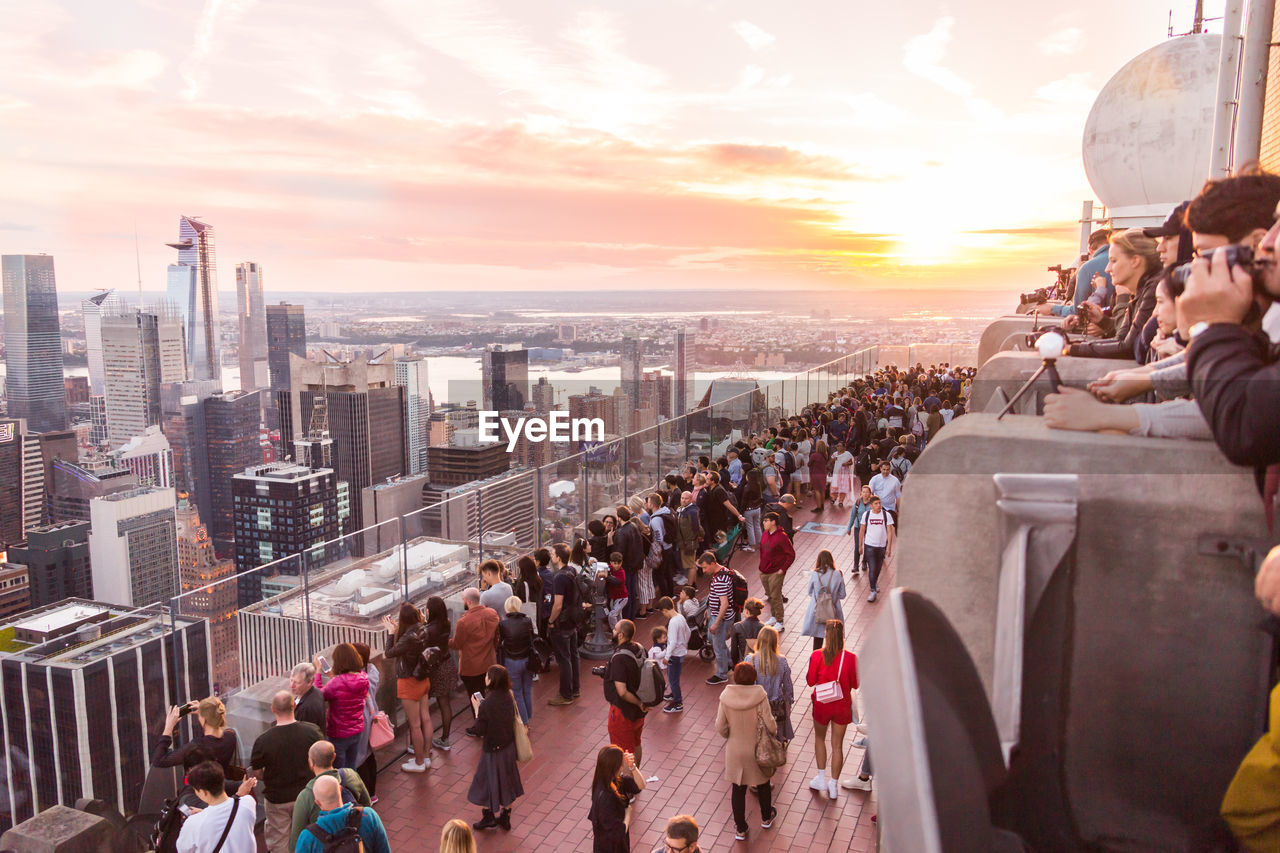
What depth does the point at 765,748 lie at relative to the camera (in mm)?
6773

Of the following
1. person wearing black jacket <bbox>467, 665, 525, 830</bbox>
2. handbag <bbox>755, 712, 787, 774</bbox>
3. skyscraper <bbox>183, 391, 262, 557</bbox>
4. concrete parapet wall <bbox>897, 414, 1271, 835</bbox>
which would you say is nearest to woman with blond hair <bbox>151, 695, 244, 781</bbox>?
person wearing black jacket <bbox>467, 665, 525, 830</bbox>

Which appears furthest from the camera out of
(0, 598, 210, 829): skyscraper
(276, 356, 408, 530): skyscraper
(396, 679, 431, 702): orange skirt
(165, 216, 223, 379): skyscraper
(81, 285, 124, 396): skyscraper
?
(165, 216, 223, 379): skyscraper

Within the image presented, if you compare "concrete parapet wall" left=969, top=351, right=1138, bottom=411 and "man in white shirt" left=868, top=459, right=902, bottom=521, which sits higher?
"concrete parapet wall" left=969, top=351, right=1138, bottom=411

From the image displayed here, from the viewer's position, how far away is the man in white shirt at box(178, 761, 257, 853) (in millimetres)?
5055

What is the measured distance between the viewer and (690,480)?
13781mm

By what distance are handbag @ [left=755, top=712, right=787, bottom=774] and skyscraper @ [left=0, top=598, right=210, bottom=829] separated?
183 inches

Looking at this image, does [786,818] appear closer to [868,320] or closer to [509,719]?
[509,719]

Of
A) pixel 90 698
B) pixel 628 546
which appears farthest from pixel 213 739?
pixel 628 546

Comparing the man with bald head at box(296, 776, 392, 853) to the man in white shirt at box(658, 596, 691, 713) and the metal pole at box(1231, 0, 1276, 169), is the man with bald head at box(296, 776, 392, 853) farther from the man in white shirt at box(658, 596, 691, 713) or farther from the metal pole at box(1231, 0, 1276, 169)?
the metal pole at box(1231, 0, 1276, 169)

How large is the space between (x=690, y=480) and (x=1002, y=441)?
11.3m

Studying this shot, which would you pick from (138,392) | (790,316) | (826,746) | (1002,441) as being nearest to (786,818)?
(826,746)

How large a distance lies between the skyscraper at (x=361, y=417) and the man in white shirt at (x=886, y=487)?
66.8m

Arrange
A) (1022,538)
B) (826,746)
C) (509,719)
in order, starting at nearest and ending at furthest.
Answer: (1022,538), (509,719), (826,746)

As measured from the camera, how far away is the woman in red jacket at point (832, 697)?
7379 millimetres
